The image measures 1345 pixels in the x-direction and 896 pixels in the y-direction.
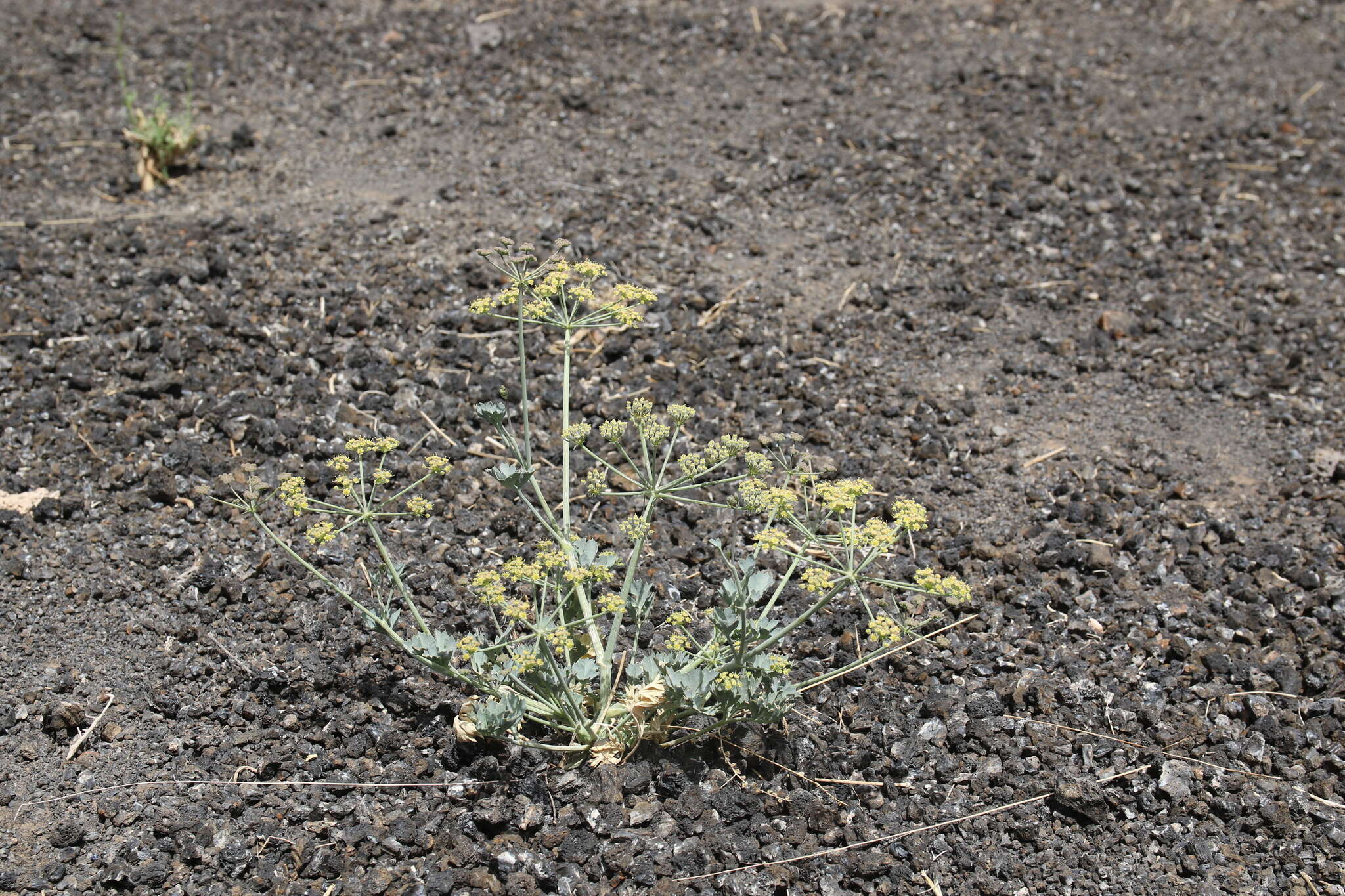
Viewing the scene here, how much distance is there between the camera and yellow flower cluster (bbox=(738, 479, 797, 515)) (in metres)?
2.18

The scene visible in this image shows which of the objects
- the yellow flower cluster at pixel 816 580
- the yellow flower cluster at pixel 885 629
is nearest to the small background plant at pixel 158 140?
the yellow flower cluster at pixel 816 580

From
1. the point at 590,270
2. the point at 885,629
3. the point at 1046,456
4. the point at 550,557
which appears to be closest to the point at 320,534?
the point at 550,557

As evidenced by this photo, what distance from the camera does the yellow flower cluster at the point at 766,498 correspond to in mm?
2178

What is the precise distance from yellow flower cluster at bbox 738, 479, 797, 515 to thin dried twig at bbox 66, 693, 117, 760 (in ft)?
5.30

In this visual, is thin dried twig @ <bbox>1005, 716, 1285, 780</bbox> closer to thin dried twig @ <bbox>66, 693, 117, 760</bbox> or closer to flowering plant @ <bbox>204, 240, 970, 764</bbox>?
flowering plant @ <bbox>204, 240, 970, 764</bbox>

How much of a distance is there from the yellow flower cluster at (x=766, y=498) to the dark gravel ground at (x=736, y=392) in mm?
718

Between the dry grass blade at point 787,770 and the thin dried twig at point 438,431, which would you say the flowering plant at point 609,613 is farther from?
the thin dried twig at point 438,431

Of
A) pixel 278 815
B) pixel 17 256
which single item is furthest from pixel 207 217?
pixel 278 815

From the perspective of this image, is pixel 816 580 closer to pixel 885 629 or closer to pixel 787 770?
pixel 885 629

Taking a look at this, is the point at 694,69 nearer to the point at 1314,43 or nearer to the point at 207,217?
the point at 207,217

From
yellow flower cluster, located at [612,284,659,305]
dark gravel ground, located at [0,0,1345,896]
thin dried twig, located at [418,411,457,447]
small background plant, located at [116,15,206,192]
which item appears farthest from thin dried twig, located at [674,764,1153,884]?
small background plant, located at [116,15,206,192]

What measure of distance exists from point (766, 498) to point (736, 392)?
1.60 m

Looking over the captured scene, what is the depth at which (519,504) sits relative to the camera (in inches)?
128

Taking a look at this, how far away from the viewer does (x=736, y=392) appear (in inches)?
148
